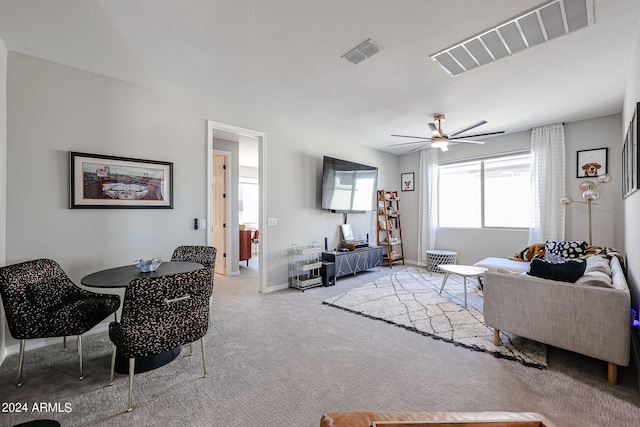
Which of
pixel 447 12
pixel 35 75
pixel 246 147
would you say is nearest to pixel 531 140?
pixel 447 12

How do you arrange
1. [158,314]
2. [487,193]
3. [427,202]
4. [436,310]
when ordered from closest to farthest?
[158,314]
[436,310]
[487,193]
[427,202]

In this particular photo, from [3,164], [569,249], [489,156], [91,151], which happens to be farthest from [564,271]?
[3,164]

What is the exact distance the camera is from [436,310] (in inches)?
136

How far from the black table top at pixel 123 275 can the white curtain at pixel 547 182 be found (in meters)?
5.37

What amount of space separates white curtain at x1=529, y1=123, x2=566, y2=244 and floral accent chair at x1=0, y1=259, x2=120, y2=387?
19.7 ft

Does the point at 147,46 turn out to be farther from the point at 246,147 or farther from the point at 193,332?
the point at 246,147

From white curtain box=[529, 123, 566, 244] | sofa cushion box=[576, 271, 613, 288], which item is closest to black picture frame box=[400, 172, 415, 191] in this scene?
white curtain box=[529, 123, 566, 244]

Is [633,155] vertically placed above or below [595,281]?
above

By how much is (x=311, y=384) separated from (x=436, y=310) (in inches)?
81.7

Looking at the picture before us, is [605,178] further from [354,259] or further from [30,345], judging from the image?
[30,345]

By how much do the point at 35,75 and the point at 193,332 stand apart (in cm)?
283

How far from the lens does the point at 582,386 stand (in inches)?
77.5

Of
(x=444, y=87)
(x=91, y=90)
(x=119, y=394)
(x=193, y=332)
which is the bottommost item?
(x=119, y=394)

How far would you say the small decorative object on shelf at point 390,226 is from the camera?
6.40 metres
